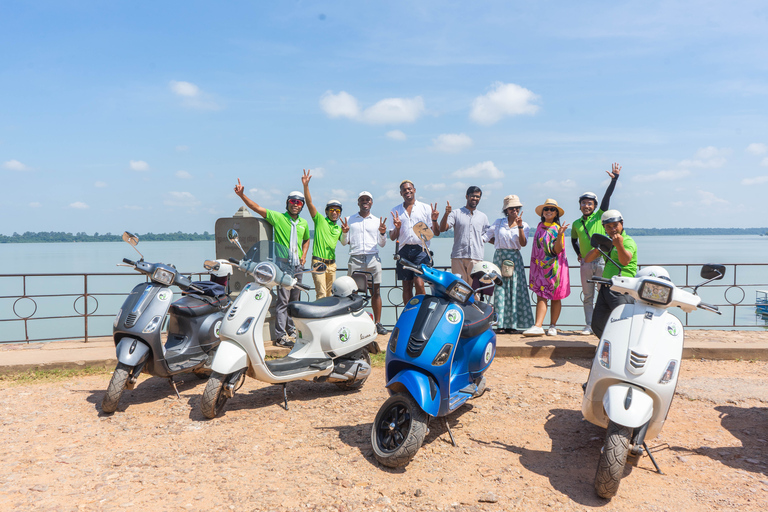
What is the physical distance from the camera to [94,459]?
3.49 meters

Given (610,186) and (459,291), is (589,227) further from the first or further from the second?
(459,291)

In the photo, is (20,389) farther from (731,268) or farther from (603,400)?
(731,268)

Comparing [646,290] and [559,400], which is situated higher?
[646,290]

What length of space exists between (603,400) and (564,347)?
304cm

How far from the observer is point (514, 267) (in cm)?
678

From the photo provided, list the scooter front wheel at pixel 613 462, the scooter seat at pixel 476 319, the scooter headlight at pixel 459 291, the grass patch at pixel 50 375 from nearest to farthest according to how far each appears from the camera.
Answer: the scooter front wheel at pixel 613 462
the scooter headlight at pixel 459 291
the scooter seat at pixel 476 319
the grass patch at pixel 50 375

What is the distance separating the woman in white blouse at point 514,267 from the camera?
21.6 feet

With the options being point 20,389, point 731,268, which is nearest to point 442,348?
point 20,389

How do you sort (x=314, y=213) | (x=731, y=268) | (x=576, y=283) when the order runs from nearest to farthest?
1. (x=314, y=213)
2. (x=576, y=283)
3. (x=731, y=268)

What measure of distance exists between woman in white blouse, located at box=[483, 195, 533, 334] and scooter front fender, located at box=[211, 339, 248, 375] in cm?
355

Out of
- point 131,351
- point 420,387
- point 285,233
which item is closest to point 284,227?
point 285,233

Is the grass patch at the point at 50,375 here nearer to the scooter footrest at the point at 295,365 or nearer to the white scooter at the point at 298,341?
the white scooter at the point at 298,341

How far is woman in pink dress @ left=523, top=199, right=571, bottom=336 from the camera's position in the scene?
254 inches

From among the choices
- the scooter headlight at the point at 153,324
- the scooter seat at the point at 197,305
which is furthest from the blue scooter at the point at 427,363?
the scooter seat at the point at 197,305
